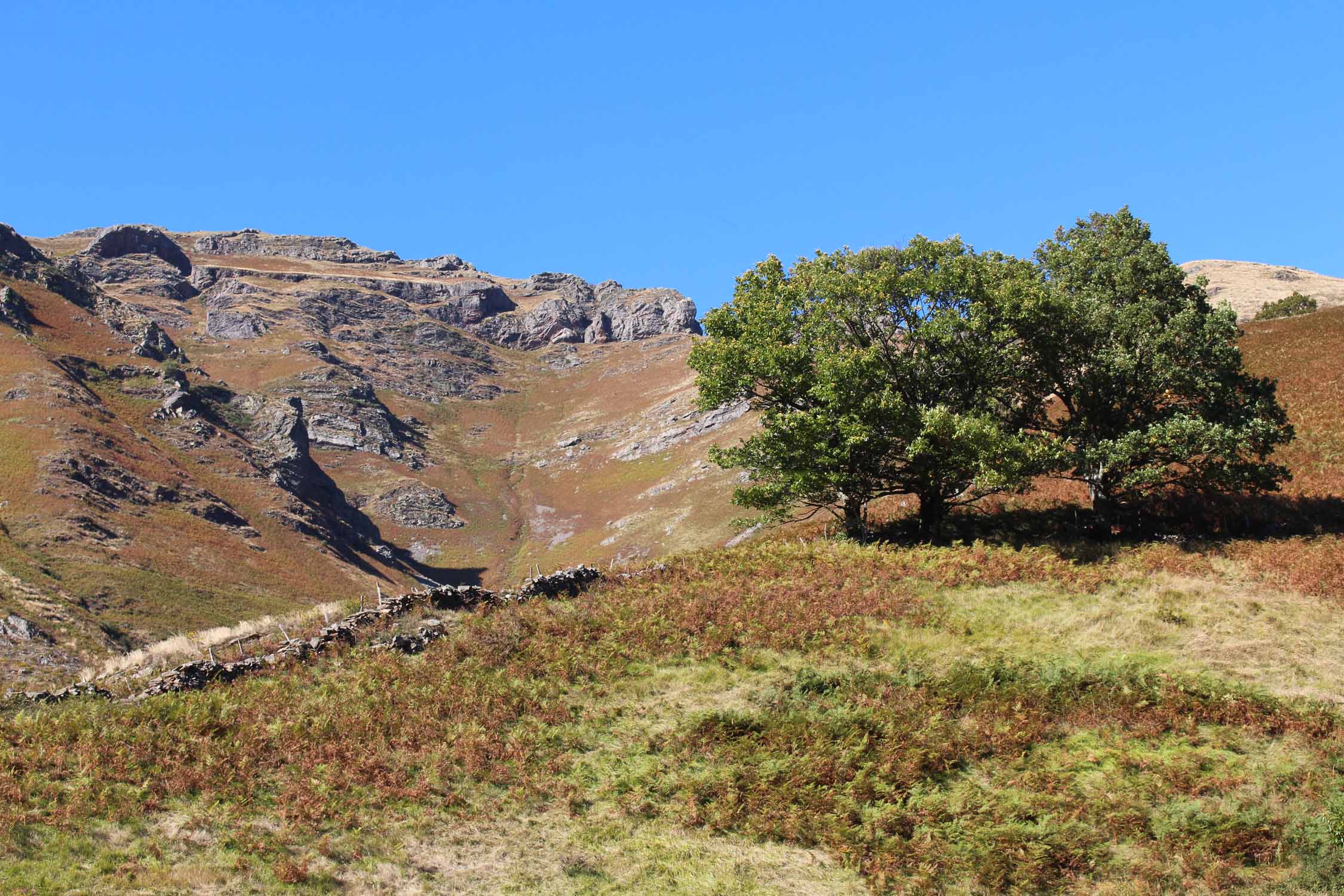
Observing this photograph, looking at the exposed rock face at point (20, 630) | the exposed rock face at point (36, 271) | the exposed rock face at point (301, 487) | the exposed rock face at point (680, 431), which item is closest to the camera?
the exposed rock face at point (20, 630)

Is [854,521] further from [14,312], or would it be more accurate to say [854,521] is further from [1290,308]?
[14,312]

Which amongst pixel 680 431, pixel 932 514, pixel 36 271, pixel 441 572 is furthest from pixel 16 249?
pixel 932 514

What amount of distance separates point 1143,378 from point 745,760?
77.1 feet

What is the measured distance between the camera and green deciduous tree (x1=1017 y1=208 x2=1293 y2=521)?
30.8 m

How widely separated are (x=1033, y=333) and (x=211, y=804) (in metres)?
30.3

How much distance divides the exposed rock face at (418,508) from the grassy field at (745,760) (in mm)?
117331

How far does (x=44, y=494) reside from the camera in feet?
242

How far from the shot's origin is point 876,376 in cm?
3275

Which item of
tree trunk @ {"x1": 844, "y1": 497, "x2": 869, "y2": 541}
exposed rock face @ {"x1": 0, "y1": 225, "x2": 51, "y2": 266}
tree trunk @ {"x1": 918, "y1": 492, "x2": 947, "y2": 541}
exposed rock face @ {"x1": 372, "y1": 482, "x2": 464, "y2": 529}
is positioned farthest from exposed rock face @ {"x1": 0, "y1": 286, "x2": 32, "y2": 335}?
tree trunk @ {"x1": 918, "y1": 492, "x2": 947, "y2": 541}

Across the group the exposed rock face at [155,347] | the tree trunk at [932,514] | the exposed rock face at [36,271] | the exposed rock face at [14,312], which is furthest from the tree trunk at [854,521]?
the exposed rock face at [36,271]

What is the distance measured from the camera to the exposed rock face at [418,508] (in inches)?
5428

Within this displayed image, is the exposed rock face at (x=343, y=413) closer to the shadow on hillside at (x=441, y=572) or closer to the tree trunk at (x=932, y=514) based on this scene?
the shadow on hillside at (x=441, y=572)

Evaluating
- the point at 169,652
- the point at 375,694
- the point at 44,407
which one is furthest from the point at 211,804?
the point at 44,407

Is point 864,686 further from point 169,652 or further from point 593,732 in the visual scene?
point 169,652
